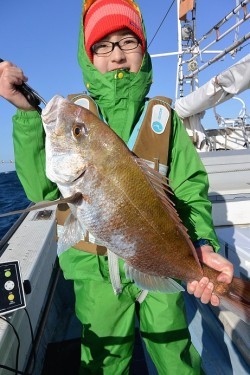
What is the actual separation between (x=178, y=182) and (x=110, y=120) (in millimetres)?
649

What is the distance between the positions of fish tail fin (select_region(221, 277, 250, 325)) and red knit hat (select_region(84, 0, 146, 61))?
165 centimetres

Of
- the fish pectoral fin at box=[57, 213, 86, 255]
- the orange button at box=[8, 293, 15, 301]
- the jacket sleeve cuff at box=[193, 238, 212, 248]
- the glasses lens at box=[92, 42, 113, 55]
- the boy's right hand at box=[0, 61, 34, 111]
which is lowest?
the orange button at box=[8, 293, 15, 301]

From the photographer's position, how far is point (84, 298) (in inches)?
88.3

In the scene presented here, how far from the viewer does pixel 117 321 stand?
2232 millimetres

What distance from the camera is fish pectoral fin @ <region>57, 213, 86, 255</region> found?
1.70m

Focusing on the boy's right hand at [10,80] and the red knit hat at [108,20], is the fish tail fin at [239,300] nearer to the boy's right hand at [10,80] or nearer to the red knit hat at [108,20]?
the boy's right hand at [10,80]

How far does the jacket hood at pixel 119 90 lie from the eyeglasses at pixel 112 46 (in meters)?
0.09

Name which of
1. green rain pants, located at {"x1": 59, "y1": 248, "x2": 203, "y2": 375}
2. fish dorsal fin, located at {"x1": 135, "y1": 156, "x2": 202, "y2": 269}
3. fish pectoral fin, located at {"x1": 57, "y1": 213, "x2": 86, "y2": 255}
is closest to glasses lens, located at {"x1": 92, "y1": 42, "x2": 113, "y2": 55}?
fish dorsal fin, located at {"x1": 135, "y1": 156, "x2": 202, "y2": 269}

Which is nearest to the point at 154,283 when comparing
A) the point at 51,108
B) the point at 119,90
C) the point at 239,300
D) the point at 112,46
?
the point at 239,300

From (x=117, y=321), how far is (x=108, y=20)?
2.01 meters

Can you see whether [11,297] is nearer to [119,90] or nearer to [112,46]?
[119,90]

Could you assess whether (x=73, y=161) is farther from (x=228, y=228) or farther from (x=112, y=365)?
(x=228, y=228)

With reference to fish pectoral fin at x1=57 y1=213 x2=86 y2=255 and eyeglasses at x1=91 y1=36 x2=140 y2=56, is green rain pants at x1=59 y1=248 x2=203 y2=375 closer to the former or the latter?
fish pectoral fin at x1=57 y1=213 x2=86 y2=255

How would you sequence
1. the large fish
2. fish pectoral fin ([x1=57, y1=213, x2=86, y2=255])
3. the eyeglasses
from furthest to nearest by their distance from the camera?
the eyeglasses → fish pectoral fin ([x1=57, y1=213, x2=86, y2=255]) → the large fish
